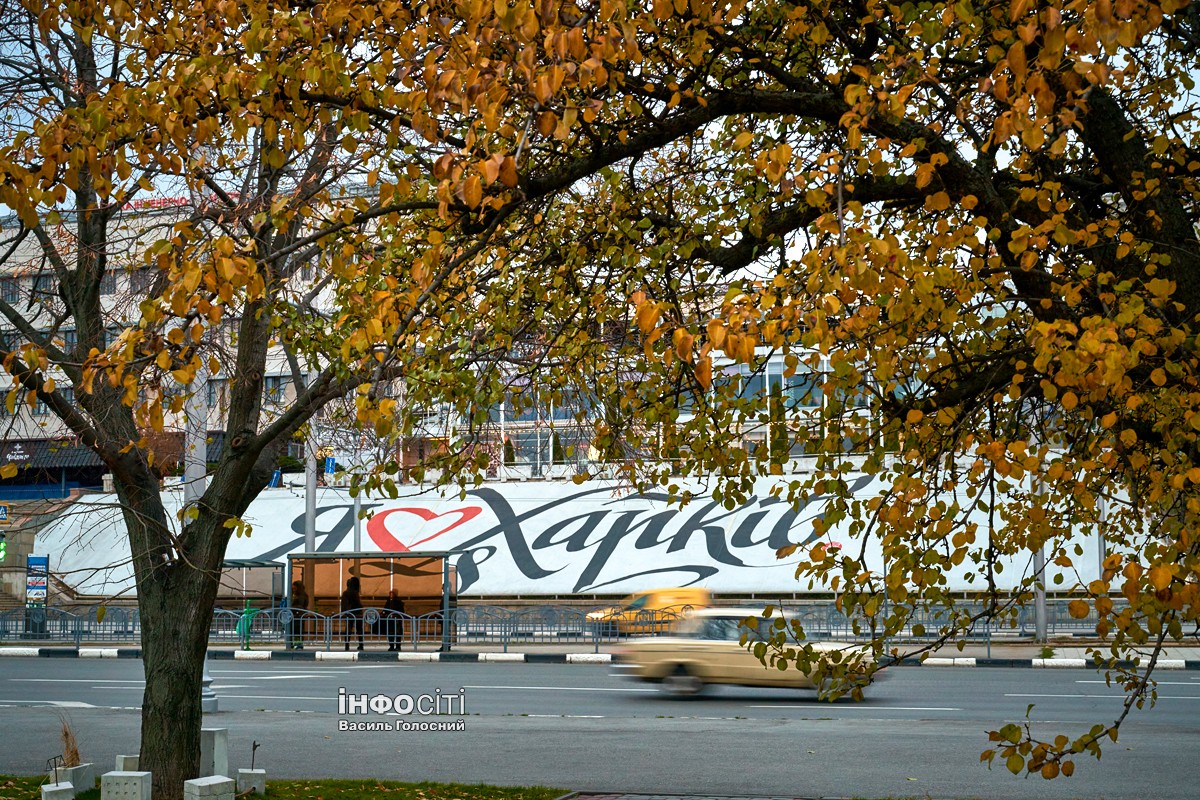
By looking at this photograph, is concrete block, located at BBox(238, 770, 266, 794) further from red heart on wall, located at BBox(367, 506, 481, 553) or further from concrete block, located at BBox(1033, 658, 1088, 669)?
red heart on wall, located at BBox(367, 506, 481, 553)

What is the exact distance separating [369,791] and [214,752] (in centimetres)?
130

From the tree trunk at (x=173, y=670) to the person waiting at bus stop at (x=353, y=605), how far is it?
810 inches

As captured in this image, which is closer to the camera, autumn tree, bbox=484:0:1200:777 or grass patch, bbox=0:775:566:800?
autumn tree, bbox=484:0:1200:777

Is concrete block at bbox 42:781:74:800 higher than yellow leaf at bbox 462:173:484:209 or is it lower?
lower

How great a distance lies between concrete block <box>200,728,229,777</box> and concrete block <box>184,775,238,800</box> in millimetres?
1042

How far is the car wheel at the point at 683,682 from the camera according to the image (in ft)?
57.7

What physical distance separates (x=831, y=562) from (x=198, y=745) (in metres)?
5.52

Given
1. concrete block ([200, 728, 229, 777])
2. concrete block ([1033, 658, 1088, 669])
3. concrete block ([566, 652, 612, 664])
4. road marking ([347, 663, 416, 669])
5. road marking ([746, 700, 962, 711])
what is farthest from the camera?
concrete block ([566, 652, 612, 664])

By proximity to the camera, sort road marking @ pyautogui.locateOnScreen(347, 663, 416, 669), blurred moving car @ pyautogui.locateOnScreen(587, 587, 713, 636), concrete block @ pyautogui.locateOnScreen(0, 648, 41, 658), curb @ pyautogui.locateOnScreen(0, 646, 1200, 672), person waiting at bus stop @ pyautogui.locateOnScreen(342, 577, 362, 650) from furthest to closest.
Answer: concrete block @ pyautogui.locateOnScreen(0, 648, 41, 658) < person waiting at bus stop @ pyautogui.locateOnScreen(342, 577, 362, 650) < road marking @ pyautogui.locateOnScreen(347, 663, 416, 669) < curb @ pyautogui.locateOnScreen(0, 646, 1200, 672) < blurred moving car @ pyautogui.locateOnScreen(587, 587, 713, 636)

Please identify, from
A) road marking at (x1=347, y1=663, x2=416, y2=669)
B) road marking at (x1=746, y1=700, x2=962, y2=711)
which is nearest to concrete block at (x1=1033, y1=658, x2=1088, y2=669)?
road marking at (x1=746, y1=700, x2=962, y2=711)

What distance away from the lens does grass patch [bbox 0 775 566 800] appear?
9.29m

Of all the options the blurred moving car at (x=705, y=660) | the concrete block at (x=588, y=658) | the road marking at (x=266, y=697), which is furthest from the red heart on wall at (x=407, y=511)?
the blurred moving car at (x=705, y=660)

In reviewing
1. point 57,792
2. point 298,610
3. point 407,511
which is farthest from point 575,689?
point 407,511

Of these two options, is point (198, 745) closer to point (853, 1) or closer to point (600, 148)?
point (600, 148)
